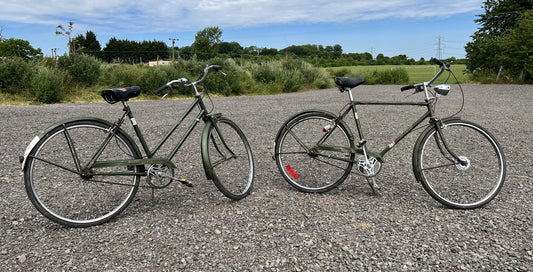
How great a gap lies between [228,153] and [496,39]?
68.5 ft

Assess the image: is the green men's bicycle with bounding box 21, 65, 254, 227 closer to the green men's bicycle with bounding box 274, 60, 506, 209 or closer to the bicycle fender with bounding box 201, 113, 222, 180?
the bicycle fender with bounding box 201, 113, 222, 180

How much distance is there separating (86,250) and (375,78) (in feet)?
74.1

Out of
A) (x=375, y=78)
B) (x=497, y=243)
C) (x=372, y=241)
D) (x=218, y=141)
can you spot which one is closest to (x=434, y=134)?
(x=497, y=243)

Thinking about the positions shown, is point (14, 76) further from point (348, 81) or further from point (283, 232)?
point (283, 232)

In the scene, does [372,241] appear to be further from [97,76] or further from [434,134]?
[97,76]

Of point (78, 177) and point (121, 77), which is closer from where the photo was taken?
point (78, 177)

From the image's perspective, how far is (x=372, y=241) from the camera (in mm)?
2689

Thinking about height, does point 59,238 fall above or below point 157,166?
below

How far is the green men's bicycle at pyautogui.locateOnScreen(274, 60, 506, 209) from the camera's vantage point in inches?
130

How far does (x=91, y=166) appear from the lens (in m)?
2.90

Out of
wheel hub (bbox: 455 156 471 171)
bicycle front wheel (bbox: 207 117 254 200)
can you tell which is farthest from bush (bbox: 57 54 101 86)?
wheel hub (bbox: 455 156 471 171)

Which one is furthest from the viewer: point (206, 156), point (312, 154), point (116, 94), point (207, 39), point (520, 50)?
point (207, 39)

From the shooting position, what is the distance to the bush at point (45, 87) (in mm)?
11297

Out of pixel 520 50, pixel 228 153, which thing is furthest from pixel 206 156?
pixel 520 50
